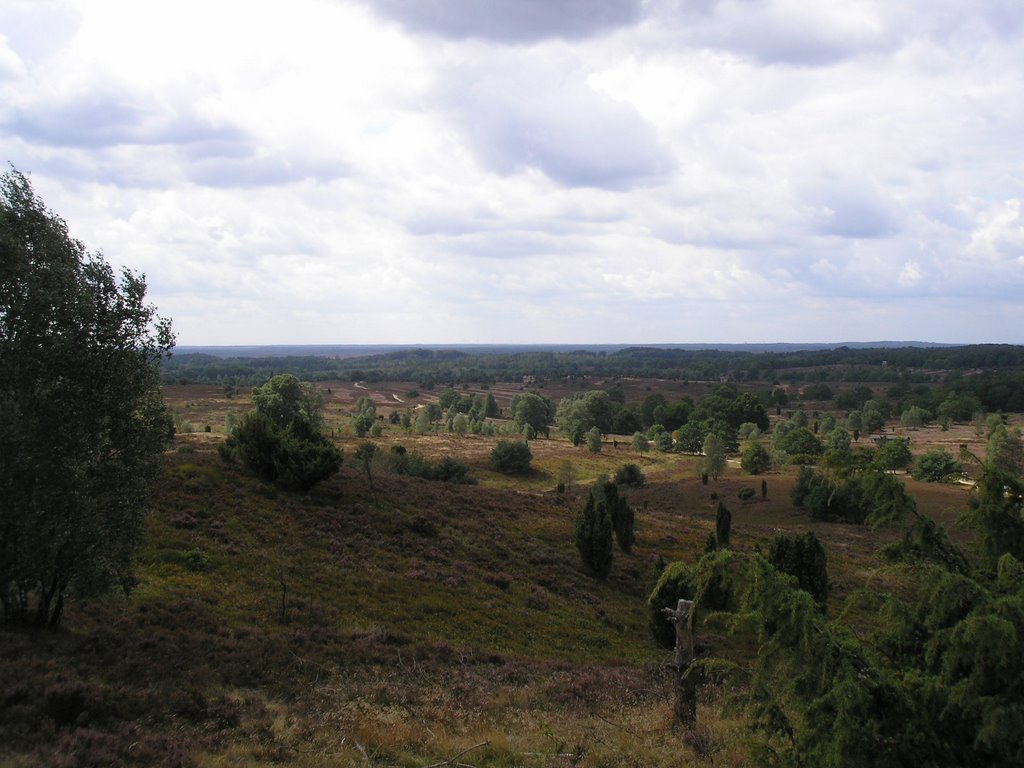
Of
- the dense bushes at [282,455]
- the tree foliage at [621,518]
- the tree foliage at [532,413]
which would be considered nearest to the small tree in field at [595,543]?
the tree foliage at [621,518]

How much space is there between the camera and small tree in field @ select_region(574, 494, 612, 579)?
26.0 meters

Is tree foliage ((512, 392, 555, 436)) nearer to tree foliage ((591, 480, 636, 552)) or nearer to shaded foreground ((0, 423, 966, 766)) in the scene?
tree foliage ((591, 480, 636, 552))

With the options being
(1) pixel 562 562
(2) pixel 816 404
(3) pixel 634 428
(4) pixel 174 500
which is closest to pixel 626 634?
(1) pixel 562 562

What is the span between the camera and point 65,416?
37.2 ft

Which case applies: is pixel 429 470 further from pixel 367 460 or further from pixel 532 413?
pixel 532 413

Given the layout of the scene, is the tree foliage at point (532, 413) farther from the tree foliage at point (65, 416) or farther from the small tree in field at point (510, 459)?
the tree foliage at point (65, 416)

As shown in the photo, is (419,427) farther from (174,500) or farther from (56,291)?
(56,291)

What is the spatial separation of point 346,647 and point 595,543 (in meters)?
13.8

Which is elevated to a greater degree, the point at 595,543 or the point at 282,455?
the point at 282,455

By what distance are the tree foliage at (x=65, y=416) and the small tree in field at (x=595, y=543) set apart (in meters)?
17.7

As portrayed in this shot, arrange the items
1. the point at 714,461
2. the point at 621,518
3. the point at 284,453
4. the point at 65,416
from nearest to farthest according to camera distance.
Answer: the point at 65,416 < the point at 284,453 < the point at 621,518 < the point at 714,461

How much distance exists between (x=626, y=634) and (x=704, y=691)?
6.42 meters

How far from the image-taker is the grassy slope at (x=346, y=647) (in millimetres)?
9031

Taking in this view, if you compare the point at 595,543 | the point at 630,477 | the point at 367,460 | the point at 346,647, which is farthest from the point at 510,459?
the point at 346,647
